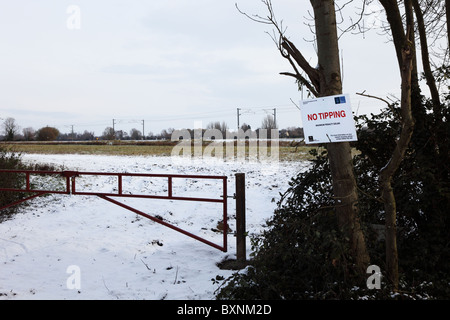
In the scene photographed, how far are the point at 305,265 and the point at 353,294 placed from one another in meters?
0.77

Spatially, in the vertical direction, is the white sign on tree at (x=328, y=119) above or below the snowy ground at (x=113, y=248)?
above

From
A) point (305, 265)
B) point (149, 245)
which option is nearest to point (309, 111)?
point (305, 265)

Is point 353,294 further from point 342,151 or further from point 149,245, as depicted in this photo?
point 149,245

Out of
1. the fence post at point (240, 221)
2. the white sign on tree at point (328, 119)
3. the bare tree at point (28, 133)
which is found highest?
the bare tree at point (28, 133)

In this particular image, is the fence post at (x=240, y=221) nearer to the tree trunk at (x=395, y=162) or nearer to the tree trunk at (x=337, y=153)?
the tree trunk at (x=337, y=153)

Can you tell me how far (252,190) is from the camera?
11.6 metres

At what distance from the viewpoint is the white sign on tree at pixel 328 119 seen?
364cm

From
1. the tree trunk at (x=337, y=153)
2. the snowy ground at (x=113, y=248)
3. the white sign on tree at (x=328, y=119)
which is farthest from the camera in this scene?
the snowy ground at (x=113, y=248)

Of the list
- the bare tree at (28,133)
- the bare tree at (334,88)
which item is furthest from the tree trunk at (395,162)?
the bare tree at (28,133)

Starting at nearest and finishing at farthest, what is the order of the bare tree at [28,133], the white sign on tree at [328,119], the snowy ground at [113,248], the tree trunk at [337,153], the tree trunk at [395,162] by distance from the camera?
the tree trunk at [395,162] < the white sign on tree at [328,119] < the tree trunk at [337,153] < the snowy ground at [113,248] < the bare tree at [28,133]

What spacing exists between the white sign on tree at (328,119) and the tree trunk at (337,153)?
0.54 feet

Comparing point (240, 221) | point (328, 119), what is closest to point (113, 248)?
point (240, 221)

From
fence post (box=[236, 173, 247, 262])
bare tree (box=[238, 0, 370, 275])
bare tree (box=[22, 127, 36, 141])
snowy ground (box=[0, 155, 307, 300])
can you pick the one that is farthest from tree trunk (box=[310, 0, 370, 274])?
bare tree (box=[22, 127, 36, 141])

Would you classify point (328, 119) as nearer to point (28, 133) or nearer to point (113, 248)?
point (113, 248)
